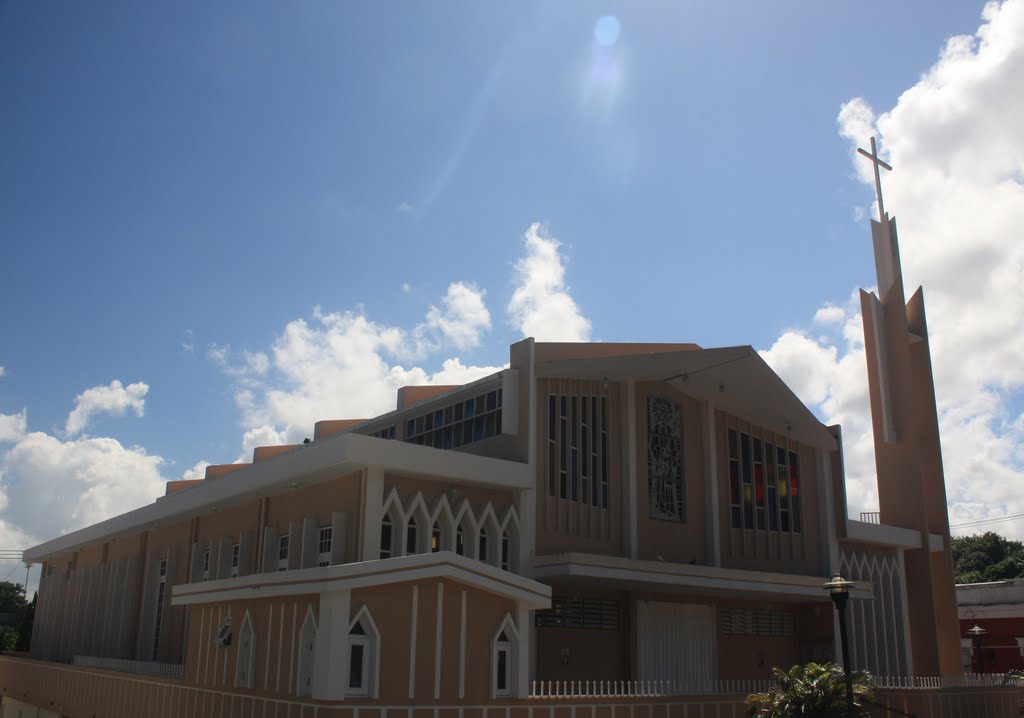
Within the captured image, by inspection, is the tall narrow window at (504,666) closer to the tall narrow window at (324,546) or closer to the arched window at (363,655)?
the arched window at (363,655)

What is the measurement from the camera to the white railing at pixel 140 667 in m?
17.9

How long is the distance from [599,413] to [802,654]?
954cm

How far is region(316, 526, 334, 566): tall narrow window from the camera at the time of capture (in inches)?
656

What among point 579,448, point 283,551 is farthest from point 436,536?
point 579,448

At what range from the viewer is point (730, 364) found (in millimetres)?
21266

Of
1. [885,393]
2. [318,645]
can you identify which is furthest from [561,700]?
[885,393]

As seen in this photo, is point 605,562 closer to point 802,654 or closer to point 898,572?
point 802,654

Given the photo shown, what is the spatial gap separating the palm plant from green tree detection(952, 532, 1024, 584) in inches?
2017

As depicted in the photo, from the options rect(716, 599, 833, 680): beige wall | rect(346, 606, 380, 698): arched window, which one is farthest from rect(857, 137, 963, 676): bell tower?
rect(346, 606, 380, 698): arched window

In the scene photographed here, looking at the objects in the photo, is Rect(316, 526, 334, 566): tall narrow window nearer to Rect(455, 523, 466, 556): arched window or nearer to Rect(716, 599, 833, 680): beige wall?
Rect(455, 523, 466, 556): arched window

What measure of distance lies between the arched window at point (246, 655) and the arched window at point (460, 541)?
13.9ft

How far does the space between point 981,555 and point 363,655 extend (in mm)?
62225

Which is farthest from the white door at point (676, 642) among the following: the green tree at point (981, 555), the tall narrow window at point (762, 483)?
the green tree at point (981, 555)

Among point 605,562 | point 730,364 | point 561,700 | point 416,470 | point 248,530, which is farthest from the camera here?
point 730,364
